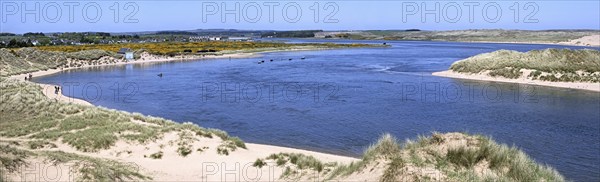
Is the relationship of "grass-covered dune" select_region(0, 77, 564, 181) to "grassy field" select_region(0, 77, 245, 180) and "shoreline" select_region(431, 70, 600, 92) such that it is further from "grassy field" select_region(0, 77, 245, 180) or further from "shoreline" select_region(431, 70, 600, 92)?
"shoreline" select_region(431, 70, 600, 92)

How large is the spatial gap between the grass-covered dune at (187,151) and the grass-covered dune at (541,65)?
34008mm

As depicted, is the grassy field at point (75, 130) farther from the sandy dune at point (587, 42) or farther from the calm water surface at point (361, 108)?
the sandy dune at point (587, 42)

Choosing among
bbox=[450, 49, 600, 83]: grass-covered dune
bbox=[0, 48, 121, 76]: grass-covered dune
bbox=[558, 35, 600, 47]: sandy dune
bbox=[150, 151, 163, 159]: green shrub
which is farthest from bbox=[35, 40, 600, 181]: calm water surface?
bbox=[558, 35, 600, 47]: sandy dune

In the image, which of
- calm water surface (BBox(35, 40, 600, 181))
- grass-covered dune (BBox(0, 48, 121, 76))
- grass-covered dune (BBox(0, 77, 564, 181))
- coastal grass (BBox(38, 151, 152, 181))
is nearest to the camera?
grass-covered dune (BBox(0, 77, 564, 181))

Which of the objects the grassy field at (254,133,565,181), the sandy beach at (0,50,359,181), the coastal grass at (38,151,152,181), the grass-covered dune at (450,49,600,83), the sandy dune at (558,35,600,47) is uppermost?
the sandy dune at (558,35,600,47)

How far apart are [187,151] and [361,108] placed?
13.9 metres

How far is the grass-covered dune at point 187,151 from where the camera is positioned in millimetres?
8969

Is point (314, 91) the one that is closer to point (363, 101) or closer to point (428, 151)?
point (363, 101)

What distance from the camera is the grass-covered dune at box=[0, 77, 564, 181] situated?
29.4 ft

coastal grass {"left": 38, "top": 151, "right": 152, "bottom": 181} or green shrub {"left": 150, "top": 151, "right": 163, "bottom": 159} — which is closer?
coastal grass {"left": 38, "top": 151, "right": 152, "bottom": 181}

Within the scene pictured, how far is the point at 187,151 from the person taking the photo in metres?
15.3

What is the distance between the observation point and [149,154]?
15.1m

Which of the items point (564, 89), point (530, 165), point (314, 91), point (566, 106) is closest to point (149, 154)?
point (530, 165)

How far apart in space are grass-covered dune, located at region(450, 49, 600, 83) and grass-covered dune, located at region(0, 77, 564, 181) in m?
34.0
